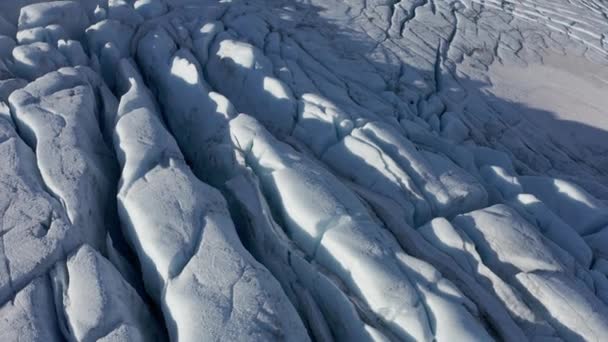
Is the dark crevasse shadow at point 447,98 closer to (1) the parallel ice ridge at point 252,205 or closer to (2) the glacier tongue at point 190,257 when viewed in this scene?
(1) the parallel ice ridge at point 252,205

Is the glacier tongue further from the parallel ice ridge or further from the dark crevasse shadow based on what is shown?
the dark crevasse shadow

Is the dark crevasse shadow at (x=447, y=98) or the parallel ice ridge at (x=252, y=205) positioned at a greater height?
the parallel ice ridge at (x=252, y=205)

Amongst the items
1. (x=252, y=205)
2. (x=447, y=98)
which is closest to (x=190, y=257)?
(x=252, y=205)

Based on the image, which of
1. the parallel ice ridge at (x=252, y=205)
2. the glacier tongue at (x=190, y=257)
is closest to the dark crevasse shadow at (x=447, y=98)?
the parallel ice ridge at (x=252, y=205)

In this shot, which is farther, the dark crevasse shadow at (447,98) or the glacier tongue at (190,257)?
the dark crevasse shadow at (447,98)

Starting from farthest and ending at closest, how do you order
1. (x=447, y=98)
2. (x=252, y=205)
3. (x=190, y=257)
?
(x=447, y=98) < (x=252, y=205) < (x=190, y=257)

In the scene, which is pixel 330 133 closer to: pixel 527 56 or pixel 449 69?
pixel 449 69

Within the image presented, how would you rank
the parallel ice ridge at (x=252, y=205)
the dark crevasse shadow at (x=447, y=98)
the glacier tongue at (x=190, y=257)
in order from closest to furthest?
the glacier tongue at (x=190, y=257) < the parallel ice ridge at (x=252, y=205) < the dark crevasse shadow at (x=447, y=98)

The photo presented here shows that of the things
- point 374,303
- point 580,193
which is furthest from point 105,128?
point 580,193

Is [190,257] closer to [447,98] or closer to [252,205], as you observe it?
[252,205]

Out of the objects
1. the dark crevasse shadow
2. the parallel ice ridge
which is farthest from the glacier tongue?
the dark crevasse shadow
